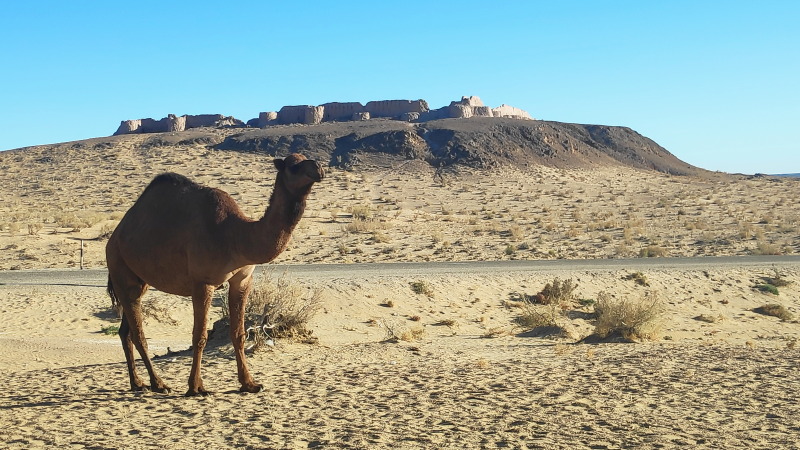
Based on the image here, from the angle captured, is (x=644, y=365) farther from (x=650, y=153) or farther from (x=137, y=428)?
(x=650, y=153)

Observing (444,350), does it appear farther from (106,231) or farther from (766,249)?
(106,231)

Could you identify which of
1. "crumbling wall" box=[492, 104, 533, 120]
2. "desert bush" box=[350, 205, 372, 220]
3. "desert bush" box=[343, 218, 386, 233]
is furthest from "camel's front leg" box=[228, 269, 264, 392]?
"crumbling wall" box=[492, 104, 533, 120]

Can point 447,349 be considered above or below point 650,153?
below

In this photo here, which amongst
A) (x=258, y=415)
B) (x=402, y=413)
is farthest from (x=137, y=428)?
(x=402, y=413)

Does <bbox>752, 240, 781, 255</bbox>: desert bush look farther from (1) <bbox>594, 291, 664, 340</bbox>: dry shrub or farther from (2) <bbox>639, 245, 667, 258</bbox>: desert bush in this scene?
(1) <bbox>594, 291, 664, 340</bbox>: dry shrub

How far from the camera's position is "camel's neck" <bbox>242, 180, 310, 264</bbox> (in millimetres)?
8297

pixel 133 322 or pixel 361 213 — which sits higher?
pixel 361 213

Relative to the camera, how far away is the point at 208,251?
884cm

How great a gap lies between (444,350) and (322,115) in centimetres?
9213

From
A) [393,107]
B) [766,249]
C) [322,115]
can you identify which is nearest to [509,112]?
[393,107]

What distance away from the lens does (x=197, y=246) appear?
892 centimetres

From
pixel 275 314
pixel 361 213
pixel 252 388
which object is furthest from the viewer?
pixel 361 213

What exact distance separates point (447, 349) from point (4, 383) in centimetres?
726

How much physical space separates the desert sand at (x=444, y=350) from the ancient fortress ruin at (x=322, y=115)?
5238 cm
